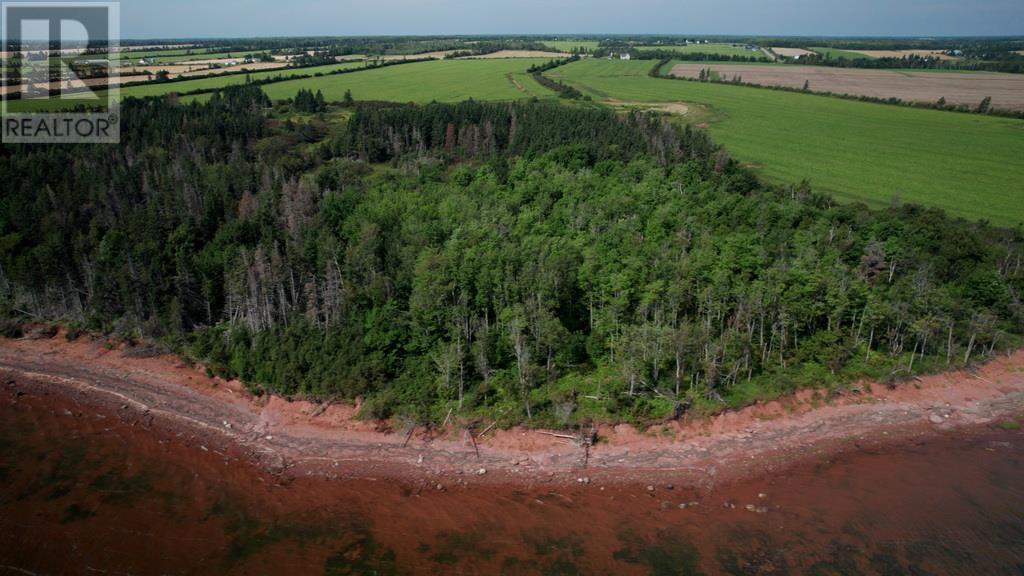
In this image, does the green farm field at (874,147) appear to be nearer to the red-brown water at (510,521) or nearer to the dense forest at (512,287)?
the dense forest at (512,287)

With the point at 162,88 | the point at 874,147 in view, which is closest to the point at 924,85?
the point at 874,147

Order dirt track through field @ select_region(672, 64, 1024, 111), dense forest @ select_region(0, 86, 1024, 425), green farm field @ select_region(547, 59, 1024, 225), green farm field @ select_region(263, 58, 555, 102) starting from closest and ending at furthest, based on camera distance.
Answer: dense forest @ select_region(0, 86, 1024, 425), green farm field @ select_region(547, 59, 1024, 225), dirt track through field @ select_region(672, 64, 1024, 111), green farm field @ select_region(263, 58, 555, 102)

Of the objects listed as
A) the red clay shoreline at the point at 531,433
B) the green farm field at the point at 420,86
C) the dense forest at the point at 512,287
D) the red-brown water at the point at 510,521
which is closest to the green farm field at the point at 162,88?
the green farm field at the point at 420,86

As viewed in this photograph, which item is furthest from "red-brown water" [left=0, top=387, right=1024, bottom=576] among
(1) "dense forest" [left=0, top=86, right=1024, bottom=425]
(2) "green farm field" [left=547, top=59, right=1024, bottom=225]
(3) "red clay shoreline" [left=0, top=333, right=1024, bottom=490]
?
(2) "green farm field" [left=547, top=59, right=1024, bottom=225]

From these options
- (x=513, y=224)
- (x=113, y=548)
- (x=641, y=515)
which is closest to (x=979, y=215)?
(x=513, y=224)

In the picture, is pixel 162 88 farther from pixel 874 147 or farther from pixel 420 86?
pixel 874 147

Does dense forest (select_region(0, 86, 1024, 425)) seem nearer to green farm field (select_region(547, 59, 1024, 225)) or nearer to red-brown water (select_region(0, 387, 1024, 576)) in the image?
red-brown water (select_region(0, 387, 1024, 576))

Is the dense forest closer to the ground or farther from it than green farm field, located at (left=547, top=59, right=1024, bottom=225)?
closer to the ground
